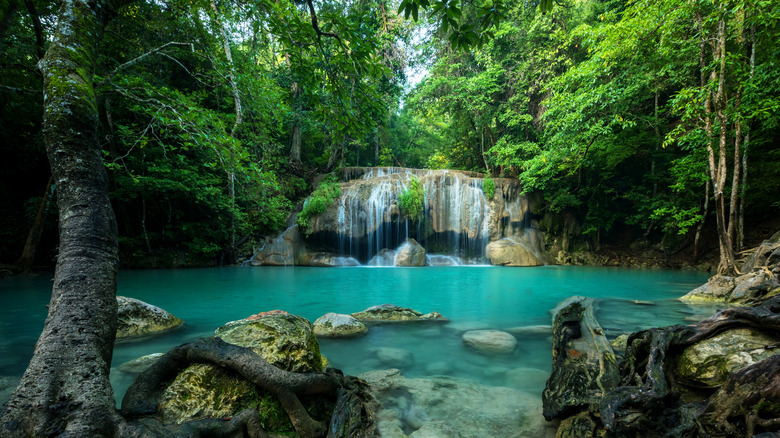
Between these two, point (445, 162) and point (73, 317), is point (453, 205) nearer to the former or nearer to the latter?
point (445, 162)

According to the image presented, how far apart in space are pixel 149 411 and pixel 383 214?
14.8m

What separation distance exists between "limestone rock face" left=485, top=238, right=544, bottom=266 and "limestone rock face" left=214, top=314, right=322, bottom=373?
49.4ft

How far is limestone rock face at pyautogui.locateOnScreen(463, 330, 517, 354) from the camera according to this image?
3.94 meters

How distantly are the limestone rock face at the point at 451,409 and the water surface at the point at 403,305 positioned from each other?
0.32 m

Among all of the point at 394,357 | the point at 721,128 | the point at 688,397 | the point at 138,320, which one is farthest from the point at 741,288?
the point at 138,320

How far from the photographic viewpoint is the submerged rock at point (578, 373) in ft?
6.90

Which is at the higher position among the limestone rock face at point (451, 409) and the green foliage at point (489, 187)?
the green foliage at point (489, 187)

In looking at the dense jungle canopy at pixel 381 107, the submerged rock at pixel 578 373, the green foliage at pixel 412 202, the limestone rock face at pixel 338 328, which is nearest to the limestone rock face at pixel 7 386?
Answer: the dense jungle canopy at pixel 381 107

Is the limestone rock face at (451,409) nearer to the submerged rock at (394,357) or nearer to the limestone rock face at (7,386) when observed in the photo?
the submerged rock at (394,357)

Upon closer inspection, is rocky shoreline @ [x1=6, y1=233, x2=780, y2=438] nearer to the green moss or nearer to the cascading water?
the green moss

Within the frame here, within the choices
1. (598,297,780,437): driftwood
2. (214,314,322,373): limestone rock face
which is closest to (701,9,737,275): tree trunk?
(598,297,780,437): driftwood

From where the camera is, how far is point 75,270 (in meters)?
1.75

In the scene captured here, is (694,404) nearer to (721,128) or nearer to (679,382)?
(679,382)

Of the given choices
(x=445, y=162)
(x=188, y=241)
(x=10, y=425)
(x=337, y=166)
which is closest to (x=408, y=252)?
(x=337, y=166)
